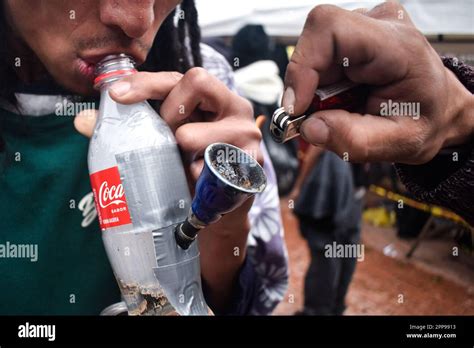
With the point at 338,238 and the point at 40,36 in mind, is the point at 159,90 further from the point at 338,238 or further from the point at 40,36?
the point at 338,238

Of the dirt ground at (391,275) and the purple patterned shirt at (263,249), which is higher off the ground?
the purple patterned shirt at (263,249)

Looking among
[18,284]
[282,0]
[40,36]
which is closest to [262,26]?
[282,0]

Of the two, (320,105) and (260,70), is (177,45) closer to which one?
(320,105)

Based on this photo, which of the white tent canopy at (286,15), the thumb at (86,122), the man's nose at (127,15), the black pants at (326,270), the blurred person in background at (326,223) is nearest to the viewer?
the man's nose at (127,15)

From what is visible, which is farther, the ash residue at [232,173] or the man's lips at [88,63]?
the man's lips at [88,63]

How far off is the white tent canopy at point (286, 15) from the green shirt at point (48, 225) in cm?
39

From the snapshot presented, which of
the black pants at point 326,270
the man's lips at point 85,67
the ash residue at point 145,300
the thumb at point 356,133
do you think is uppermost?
the man's lips at point 85,67

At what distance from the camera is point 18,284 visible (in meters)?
0.83

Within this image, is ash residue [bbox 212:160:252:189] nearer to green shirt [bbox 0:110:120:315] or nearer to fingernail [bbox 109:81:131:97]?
fingernail [bbox 109:81:131:97]

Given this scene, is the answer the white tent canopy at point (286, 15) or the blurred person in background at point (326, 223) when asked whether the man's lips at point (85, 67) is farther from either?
the blurred person in background at point (326, 223)

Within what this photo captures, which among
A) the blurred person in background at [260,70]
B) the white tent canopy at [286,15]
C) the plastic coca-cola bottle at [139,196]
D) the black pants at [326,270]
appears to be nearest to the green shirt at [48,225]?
the plastic coca-cola bottle at [139,196]

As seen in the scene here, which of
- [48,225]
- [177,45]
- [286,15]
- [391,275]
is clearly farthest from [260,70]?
[391,275]

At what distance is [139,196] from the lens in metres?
0.61

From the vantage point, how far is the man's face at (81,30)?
67 cm
